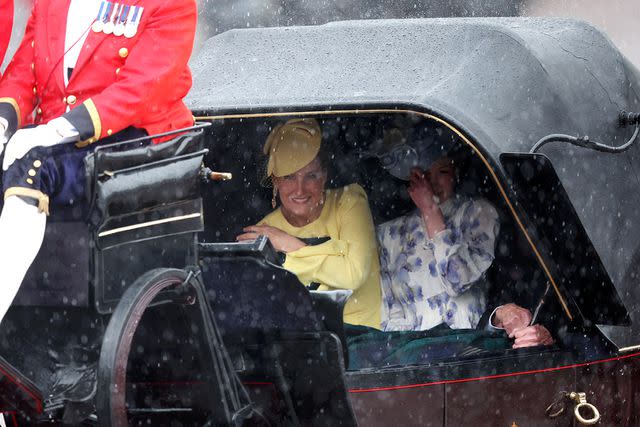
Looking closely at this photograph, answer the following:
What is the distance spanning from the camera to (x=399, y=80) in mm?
4172

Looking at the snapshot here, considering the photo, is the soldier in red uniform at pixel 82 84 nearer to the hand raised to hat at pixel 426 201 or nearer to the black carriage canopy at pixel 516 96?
the black carriage canopy at pixel 516 96

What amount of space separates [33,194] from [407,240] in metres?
1.90

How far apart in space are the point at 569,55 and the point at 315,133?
971 mm

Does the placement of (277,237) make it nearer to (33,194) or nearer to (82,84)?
(82,84)

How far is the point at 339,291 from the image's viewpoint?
3.62m

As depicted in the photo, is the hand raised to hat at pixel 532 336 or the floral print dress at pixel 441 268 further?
the floral print dress at pixel 441 268

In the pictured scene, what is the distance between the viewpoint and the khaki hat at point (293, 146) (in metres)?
4.49

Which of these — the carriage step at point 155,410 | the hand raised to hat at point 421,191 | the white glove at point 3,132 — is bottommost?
the carriage step at point 155,410

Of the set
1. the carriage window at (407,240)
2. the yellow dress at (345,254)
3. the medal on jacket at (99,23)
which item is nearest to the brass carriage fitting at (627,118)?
the carriage window at (407,240)

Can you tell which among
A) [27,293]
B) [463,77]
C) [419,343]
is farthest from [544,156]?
[27,293]

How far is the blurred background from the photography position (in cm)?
770

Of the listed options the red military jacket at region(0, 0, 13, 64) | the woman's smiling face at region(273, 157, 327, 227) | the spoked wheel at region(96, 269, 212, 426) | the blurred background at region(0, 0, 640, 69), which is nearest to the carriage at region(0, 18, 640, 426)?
the spoked wheel at region(96, 269, 212, 426)

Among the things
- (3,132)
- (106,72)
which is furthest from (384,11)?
(3,132)

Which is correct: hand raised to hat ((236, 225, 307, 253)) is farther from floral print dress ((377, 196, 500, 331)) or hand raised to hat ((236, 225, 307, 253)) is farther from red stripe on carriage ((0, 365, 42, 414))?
red stripe on carriage ((0, 365, 42, 414))
